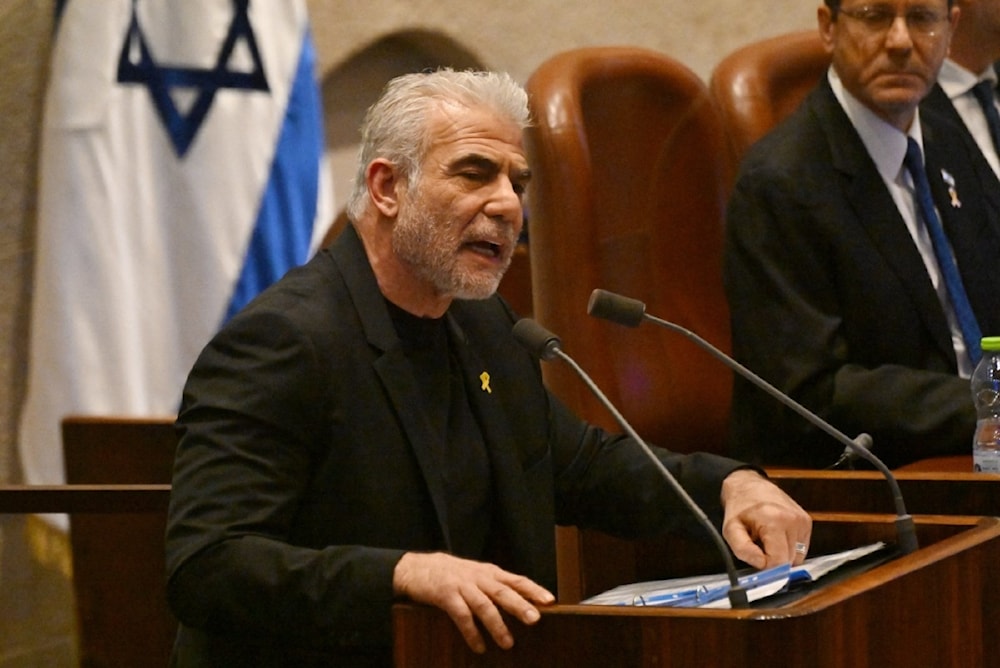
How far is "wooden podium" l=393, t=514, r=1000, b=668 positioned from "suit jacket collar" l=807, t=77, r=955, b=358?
3.08 ft

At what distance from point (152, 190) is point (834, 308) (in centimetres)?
136

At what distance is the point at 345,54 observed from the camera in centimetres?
369

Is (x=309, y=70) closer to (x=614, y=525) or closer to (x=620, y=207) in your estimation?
(x=620, y=207)

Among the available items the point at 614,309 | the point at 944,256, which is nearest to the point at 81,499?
the point at 614,309

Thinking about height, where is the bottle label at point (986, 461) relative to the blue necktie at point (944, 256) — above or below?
below

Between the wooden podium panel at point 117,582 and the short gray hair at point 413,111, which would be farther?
the wooden podium panel at point 117,582

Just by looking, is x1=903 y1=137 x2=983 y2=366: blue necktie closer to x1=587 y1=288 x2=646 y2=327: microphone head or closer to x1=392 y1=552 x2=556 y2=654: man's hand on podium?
x1=587 y1=288 x2=646 y2=327: microphone head

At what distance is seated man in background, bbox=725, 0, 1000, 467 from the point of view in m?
2.54

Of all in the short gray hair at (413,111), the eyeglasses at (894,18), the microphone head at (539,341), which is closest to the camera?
the microphone head at (539,341)

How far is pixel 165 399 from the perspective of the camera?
299cm

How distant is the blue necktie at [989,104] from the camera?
11.1 feet

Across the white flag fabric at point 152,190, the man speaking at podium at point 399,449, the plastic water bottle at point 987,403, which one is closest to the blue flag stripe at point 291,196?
the white flag fabric at point 152,190

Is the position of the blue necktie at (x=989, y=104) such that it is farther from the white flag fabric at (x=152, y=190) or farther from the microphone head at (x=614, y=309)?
the microphone head at (x=614, y=309)

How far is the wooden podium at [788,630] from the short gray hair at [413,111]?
70cm
